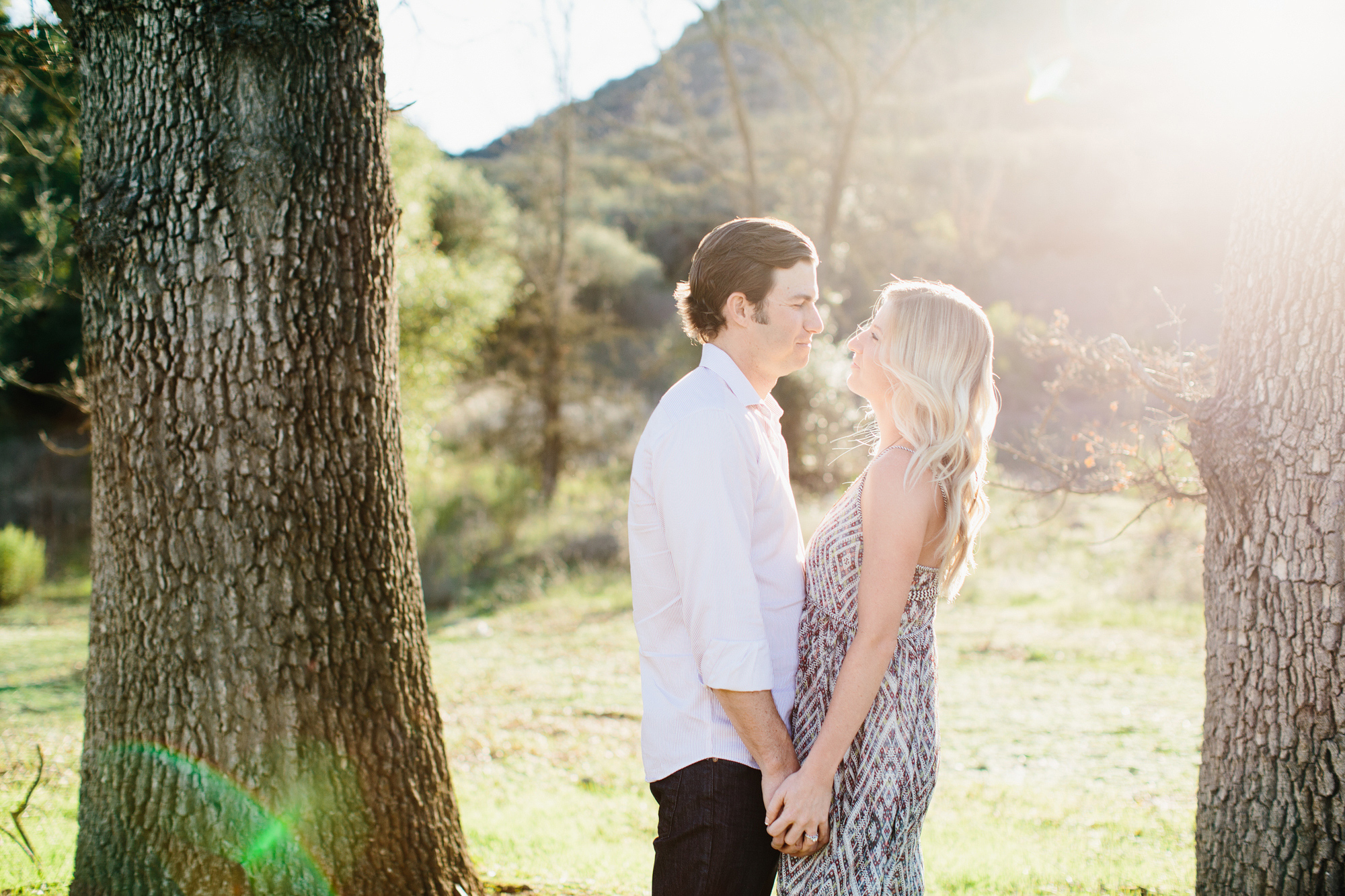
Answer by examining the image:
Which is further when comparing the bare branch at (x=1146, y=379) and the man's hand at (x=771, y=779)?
the bare branch at (x=1146, y=379)

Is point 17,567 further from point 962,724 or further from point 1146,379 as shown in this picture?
point 1146,379

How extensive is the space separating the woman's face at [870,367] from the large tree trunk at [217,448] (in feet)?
4.64

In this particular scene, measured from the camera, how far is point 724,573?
5.70 feet

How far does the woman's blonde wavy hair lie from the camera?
74.3 inches

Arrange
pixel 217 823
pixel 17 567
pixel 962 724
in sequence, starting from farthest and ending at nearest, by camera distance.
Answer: pixel 17 567
pixel 962 724
pixel 217 823

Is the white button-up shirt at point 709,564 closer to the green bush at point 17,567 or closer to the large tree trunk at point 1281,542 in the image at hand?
the large tree trunk at point 1281,542

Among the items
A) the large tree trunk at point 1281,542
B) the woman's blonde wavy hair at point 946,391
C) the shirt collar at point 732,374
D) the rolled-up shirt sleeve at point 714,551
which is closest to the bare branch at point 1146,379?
the large tree trunk at point 1281,542

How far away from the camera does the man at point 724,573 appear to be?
1752 mm

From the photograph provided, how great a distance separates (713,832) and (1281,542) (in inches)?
68.4

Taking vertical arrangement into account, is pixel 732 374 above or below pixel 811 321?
below

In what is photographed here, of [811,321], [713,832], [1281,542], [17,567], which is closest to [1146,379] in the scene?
[1281,542]

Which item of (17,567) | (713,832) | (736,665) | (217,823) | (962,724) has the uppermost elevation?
(736,665)

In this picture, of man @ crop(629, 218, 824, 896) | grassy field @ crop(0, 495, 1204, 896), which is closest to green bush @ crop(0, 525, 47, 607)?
grassy field @ crop(0, 495, 1204, 896)

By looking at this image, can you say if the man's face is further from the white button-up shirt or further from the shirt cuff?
the shirt cuff
